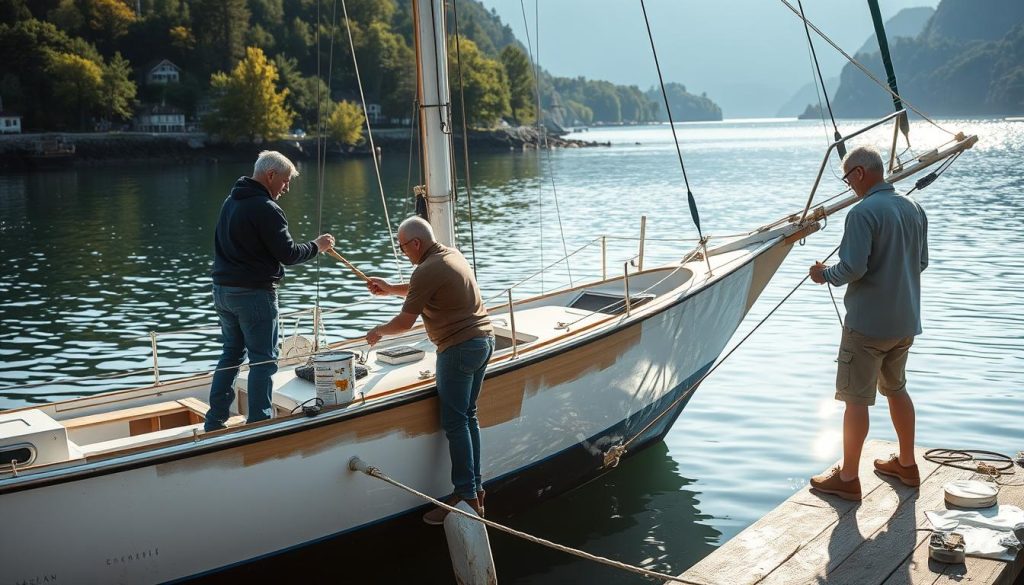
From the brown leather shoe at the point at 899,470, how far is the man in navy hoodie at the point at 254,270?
4.01 m

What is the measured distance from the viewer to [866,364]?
589 centimetres

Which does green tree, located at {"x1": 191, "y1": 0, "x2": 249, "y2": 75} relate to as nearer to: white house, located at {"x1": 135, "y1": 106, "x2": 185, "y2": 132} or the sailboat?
white house, located at {"x1": 135, "y1": 106, "x2": 185, "y2": 132}

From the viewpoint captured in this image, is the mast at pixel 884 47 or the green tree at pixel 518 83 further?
the green tree at pixel 518 83

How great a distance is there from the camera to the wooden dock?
5164mm

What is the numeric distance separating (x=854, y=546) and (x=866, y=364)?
3.56ft

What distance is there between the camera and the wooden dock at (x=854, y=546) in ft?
16.9

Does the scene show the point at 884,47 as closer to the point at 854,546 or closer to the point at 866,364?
the point at 866,364

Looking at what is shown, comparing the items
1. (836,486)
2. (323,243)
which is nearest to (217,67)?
(323,243)

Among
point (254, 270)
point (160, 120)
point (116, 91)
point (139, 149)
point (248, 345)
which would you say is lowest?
point (248, 345)

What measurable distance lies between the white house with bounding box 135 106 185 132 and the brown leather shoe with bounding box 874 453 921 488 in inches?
3974

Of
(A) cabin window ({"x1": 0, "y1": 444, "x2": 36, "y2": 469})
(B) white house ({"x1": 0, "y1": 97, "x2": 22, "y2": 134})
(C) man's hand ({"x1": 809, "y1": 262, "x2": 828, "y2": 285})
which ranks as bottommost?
(A) cabin window ({"x1": 0, "y1": 444, "x2": 36, "y2": 469})

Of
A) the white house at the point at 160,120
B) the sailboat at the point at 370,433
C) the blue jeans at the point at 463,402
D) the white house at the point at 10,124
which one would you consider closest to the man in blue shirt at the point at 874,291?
the sailboat at the point at 370,433

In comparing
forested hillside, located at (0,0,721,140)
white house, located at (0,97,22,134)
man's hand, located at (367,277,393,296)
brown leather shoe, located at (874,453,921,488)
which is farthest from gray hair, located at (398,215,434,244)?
white house, located at (0,97,22,134)

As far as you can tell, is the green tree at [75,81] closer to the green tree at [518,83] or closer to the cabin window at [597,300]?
the green tree at [518,83]
